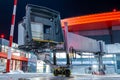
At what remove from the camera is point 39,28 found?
8.41m

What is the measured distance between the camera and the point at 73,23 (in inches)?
1448

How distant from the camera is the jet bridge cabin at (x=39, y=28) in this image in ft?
26.7

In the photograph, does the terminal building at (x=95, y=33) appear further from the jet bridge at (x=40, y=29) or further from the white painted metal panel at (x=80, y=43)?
the jet bridge at (x=40, y=29)

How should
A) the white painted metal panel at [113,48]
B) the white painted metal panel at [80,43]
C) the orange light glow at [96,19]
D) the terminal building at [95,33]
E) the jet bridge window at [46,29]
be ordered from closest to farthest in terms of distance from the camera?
1. the jet bridge window at [46,29]
2. the white painted metal panel at [80,43]
3. the white painted metal panel at [113,48]
4. the orange light glow at [96,19]
5. the terminal building at [95,33]

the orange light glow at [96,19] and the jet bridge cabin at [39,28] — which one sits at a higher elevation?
the orange light glow at [96,19]

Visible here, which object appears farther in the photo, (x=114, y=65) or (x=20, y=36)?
(x=114, y=65)

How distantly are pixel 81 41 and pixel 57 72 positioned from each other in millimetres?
2879

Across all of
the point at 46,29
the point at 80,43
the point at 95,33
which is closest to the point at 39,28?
the point at 46,29

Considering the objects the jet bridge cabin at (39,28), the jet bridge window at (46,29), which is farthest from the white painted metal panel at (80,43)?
the jet bridge window at (46,29)

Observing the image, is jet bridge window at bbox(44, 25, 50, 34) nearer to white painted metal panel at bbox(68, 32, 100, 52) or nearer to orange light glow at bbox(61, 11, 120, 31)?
white painted metal panel at bbox(68, 32, 100, 52)

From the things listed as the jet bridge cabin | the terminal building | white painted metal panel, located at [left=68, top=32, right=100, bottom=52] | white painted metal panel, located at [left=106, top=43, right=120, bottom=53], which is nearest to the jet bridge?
the jet bridge cabin

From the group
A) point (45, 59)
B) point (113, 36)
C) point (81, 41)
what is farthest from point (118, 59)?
point (45, 59)

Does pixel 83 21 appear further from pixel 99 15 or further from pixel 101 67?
pixel 101 67

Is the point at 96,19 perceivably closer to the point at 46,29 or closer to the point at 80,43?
the point at 80,43
